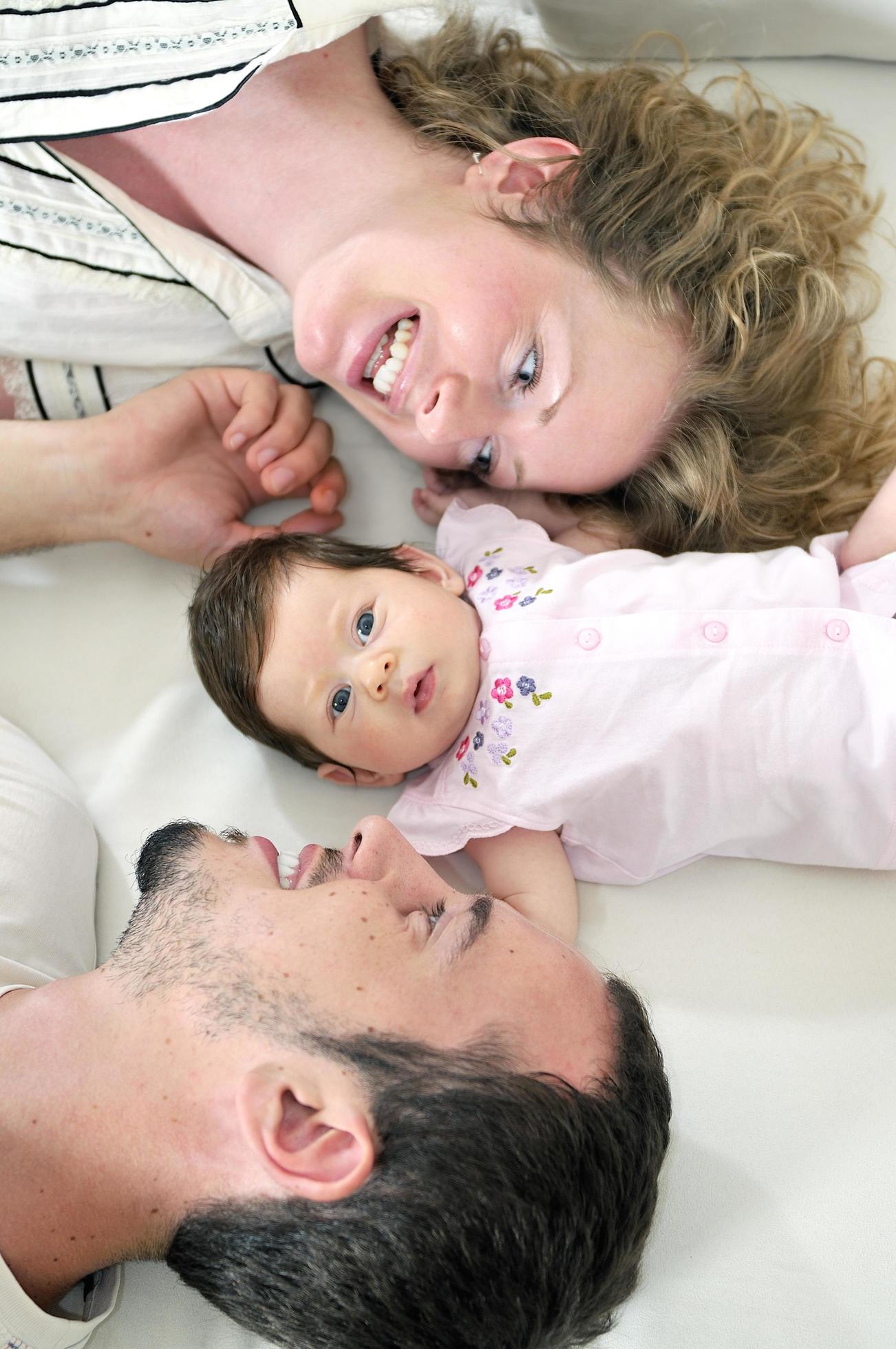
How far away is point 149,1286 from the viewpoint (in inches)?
55.6

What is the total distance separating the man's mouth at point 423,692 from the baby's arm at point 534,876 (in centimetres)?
23

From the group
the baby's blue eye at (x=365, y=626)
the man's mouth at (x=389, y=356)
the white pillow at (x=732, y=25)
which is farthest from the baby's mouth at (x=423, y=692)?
the white pillow at (x=732, y=25)

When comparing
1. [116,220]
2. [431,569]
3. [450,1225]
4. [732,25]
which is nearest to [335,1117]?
[450,1225]

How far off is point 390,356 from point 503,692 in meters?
0.55

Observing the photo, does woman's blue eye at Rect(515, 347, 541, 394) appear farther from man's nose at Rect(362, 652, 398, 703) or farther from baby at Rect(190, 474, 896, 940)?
man's nose at Rect(362, 652, 398, 703)

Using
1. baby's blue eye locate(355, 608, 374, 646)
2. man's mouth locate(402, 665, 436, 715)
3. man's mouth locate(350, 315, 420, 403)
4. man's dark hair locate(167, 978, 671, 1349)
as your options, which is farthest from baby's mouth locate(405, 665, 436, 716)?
man's dark hair locate(167, 978, 671, 1349)

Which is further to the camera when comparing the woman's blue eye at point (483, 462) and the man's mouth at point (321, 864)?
the woman's blue eye at point (483, 462)

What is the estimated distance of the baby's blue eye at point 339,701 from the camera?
1639mm

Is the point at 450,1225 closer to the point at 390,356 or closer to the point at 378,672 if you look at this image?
the point at 378,672

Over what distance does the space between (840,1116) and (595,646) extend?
0.75 metres

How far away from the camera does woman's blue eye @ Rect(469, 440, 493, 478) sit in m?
1.79

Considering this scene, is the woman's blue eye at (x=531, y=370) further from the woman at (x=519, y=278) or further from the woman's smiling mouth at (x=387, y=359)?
the woman's smiling mouth at (x=387, y=359)

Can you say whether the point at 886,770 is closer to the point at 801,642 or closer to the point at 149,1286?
the point at 801,642

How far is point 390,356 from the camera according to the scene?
1712mm
